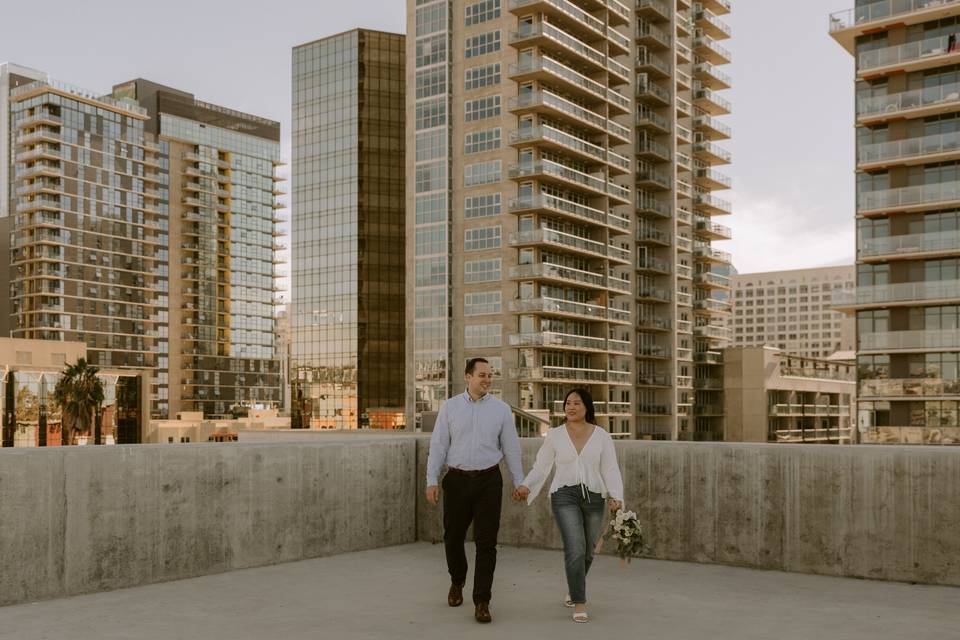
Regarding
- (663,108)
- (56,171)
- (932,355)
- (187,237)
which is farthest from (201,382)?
(932,355)

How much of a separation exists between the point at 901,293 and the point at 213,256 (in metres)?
121

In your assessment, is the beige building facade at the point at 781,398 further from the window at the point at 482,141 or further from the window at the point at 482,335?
the window at the point at 482,141

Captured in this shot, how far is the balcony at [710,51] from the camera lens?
96.9m

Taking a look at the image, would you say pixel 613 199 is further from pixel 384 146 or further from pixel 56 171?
pixel 56 171

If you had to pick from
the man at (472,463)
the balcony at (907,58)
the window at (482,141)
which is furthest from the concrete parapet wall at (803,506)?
the window at (482,141)

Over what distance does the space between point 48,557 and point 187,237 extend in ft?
504

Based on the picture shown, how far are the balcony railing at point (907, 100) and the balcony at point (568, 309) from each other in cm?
2525

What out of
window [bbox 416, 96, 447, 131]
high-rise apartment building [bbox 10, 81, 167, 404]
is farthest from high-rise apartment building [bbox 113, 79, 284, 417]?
window [bbox 416, 96, 447, 131]

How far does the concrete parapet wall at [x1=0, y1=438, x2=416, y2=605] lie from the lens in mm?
8469

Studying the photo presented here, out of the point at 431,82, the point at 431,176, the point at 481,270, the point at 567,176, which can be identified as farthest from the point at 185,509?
the point at 431,82

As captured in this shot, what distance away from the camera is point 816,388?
110 metres

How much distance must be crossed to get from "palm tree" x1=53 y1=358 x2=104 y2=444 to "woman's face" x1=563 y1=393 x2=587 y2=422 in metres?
107

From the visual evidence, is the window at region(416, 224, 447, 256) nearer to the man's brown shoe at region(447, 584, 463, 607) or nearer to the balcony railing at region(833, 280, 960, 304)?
the balcony railing at region(833, 280, 960, 304)

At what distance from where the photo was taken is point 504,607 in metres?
8.11
